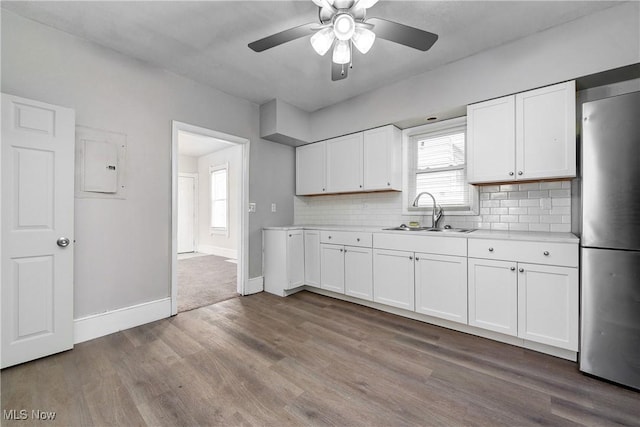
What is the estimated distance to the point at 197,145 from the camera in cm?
643

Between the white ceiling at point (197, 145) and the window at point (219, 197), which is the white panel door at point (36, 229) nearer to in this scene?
the white ceiling at point (197, 145)

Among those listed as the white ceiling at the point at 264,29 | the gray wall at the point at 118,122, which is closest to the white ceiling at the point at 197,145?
the gray wall at the point at 118,122

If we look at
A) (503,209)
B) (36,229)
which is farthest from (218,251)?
(503,209)

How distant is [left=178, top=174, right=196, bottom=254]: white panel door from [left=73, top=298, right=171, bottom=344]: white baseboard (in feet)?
16.1

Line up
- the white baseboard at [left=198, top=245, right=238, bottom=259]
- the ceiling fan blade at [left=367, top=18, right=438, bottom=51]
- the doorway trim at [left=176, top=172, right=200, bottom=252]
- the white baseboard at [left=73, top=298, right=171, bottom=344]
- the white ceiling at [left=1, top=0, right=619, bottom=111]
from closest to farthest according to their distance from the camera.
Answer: the ceiling fan blade at [left=367, top=18, right=438, bottom=51] < the white ceiling at [left=1, top=0, right=619, bottom=111] < the white baseboard at [left=73, top=298, right=171, bottom=344] < the white baseboard at [left=198, top=245, right=238, bottom=259] < the doorway trim at [left=176, top=172, right=200, bottom=252]

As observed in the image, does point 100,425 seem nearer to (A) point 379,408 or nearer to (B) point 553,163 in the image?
(A) point 379,408

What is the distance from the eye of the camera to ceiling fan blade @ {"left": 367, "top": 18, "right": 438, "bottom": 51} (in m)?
1.69

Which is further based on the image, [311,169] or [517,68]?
[311,169]

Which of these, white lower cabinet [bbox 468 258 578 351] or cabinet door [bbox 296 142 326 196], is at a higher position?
cabinet door [bbox 296 142 326 196]

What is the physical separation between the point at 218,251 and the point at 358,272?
189 inches

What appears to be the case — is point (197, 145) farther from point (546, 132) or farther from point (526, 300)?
point (526, 300)

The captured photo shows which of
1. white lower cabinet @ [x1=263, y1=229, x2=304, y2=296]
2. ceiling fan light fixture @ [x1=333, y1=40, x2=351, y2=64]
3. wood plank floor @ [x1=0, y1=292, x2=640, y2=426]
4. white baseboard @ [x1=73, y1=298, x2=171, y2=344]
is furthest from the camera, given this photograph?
white lower cabinet @ [x1=263, y1=229, x2=304, y2=296]

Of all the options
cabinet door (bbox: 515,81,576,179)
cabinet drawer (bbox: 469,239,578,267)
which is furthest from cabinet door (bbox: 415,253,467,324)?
cabinet door (bbox: 515,81,576,179)

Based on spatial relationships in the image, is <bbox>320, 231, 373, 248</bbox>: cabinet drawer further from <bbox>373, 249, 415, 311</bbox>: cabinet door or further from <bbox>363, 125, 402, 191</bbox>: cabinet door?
<bbox>363, 125, 402, 191</bbox>: cabinet door
